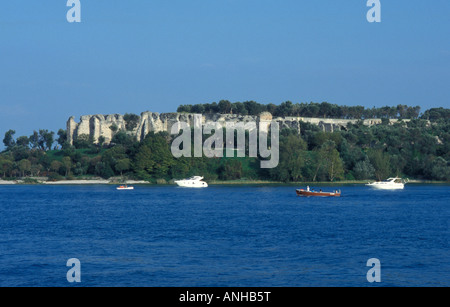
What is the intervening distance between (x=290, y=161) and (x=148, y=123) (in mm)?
48285

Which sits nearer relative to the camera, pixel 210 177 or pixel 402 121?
pixel 210 177

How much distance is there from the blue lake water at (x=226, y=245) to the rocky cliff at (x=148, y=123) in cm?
8398

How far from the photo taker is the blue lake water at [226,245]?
23.6 meters

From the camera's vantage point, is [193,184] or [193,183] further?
[193,183]

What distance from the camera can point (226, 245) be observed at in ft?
105

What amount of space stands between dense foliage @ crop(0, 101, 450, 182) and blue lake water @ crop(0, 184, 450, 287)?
161 feet

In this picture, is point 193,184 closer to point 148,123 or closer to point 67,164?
point 67,164

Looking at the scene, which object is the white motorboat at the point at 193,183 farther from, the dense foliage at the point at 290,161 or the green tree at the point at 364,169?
the green tree at the point at 364,169

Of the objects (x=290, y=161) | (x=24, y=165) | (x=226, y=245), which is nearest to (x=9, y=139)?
(x=24, y=165)

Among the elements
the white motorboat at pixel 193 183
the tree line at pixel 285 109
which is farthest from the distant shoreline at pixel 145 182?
the tree line at pixel 285 109

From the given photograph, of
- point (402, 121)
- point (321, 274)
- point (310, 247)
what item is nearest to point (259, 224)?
point (310, 247)

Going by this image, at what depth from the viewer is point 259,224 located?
4231cm
